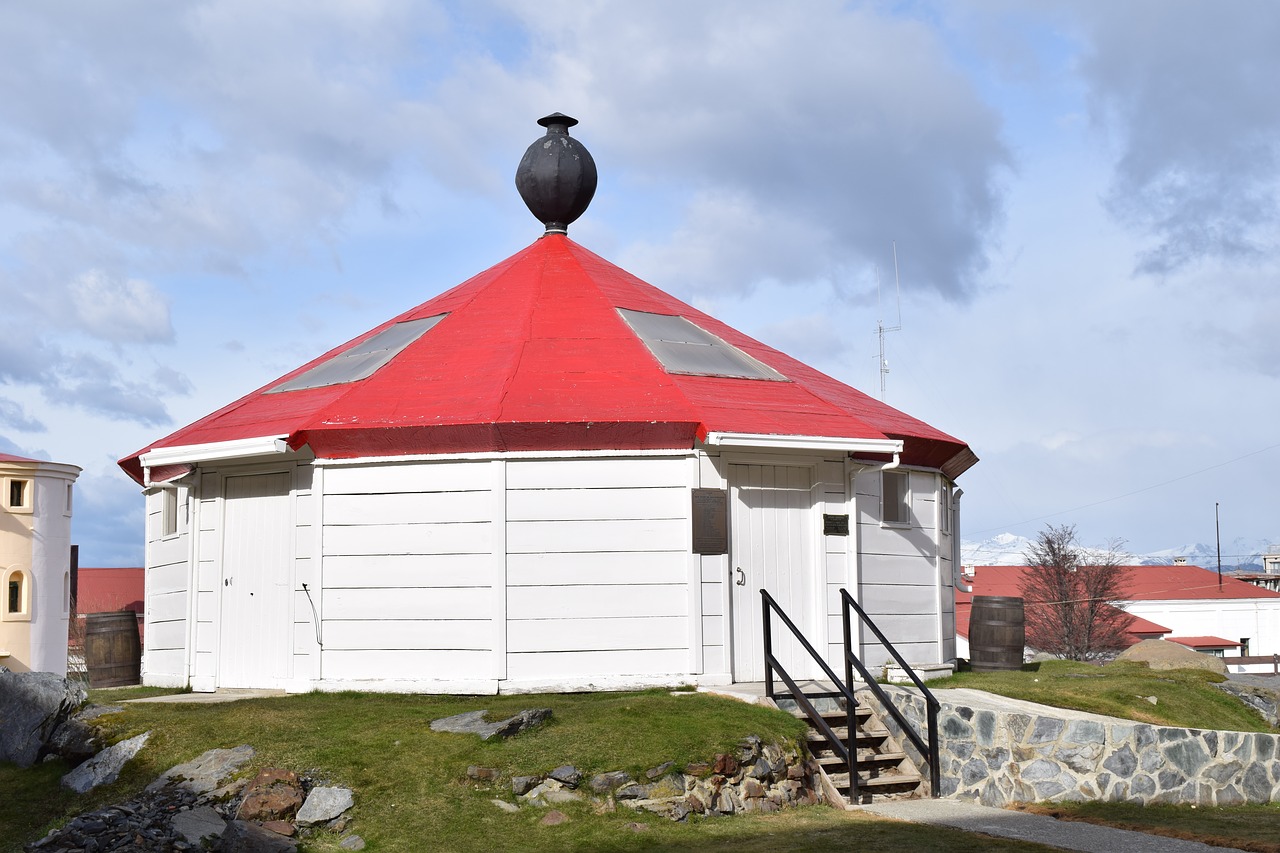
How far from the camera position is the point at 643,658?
13719mm

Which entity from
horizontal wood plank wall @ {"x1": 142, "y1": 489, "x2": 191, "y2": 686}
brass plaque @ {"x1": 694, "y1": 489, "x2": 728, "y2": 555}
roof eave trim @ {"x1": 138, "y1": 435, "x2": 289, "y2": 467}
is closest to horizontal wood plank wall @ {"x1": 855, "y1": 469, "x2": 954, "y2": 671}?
brass plaque @ {"x1": 694, "y1": 489, "x2": 728, "y2": 555}

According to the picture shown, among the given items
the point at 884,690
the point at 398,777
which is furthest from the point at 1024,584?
the point at 398,777

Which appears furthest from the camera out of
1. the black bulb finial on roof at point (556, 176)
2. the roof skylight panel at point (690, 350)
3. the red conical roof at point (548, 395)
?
the black bulb finial on roof at point (556, 176)

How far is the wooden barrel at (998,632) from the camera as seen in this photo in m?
17.7

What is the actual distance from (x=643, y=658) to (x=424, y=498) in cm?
286

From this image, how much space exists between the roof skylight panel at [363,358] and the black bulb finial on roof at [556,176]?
116 inches

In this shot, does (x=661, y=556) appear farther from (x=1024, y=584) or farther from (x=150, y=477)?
(x=1024, y=584)

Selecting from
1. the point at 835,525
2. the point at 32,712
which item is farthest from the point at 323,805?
the point at 835,525

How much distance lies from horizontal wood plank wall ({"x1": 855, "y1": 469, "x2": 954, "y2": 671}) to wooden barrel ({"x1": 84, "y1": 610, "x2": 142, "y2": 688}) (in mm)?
9577

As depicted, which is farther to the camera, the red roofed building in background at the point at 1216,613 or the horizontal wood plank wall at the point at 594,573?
the red roofed building in background at the point at 1216,613

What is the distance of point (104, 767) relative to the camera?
1087 centimetres

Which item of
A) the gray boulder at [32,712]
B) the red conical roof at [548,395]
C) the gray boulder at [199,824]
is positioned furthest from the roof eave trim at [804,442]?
the gray boulder at [32,712]

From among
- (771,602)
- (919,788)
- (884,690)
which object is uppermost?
(771,602)

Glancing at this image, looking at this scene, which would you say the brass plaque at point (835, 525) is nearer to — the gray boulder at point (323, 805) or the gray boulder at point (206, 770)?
the gray boulder at point (323, 805)
